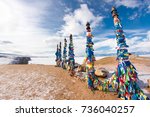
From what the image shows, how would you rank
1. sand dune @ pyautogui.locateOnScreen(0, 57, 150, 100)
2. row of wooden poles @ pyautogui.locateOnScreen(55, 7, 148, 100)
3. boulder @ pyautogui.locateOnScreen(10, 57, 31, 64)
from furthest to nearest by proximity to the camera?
boulder @ pyautogui.locateOnScreen(10, 57, 31, 64), sand dune @ pyautogui.locateOnScreen(0, 57, 150, 100), row of wooden poles @ pyautogui.locateOnScreen(55, 7, 148, 100)

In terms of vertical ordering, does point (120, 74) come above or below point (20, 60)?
below

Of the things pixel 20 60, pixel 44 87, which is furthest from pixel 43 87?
pixel 20 60

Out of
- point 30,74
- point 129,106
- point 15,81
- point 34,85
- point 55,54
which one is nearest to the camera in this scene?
point 129,106

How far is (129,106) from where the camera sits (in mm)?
13219

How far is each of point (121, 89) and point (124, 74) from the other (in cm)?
160

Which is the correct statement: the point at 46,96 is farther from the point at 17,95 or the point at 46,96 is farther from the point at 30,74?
the point at 30,74

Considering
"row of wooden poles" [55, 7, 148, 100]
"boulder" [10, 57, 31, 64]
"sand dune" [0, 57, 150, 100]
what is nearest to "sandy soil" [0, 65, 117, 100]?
→ "sand dune" [0, 57, 150, 100]

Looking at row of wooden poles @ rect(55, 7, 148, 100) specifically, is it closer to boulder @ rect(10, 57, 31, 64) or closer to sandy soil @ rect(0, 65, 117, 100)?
sandy soil @ rect(0, 65, 117, 100)

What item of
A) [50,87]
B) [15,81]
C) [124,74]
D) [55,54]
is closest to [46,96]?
[50,87]

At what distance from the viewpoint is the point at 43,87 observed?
2038 centimetres

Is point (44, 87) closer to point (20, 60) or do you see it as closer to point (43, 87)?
point (43, 87)

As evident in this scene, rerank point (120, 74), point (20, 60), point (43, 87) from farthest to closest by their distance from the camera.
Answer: point (20, 60), point (43, 87), point (120, 74)

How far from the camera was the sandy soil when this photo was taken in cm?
1819

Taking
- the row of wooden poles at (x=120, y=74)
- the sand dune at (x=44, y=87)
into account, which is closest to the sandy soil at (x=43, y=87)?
the sand dune at (x=44, y=87)
